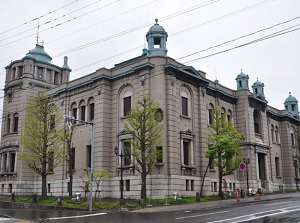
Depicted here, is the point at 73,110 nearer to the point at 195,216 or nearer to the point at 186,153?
the point at 186,153

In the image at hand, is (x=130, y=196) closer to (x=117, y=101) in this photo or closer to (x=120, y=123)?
(x=120, y=123)

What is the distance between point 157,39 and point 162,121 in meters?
10.0

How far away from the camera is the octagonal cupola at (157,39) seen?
37.2 metres

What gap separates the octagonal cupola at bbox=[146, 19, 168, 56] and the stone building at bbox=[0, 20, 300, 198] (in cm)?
11

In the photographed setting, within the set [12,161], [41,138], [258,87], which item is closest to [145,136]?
[41,138]

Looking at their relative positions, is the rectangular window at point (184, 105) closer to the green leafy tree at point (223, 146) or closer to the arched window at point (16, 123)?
the green leafy tree at point (223, 146)

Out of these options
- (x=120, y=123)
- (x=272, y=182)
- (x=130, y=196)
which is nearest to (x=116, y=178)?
(x=130, y=196)

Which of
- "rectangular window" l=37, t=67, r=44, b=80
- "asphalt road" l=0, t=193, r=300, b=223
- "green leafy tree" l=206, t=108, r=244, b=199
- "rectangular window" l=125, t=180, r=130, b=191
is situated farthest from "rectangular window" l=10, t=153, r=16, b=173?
"green leafy tree" l=206, t=108, r=244, b=199

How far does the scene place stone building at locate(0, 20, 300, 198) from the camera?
3388 centimetres

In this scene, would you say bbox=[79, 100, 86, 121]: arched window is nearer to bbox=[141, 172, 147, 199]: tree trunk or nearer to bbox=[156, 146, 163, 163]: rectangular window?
bbox=[156, 146, 163, 163]: rectangular window

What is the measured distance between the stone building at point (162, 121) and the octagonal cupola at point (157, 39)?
0.35 ft

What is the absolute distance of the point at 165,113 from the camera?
33719 mm

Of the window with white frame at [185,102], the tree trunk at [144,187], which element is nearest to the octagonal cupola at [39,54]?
the window with white frame at [185,102]

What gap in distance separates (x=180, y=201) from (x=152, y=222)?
13.9m
